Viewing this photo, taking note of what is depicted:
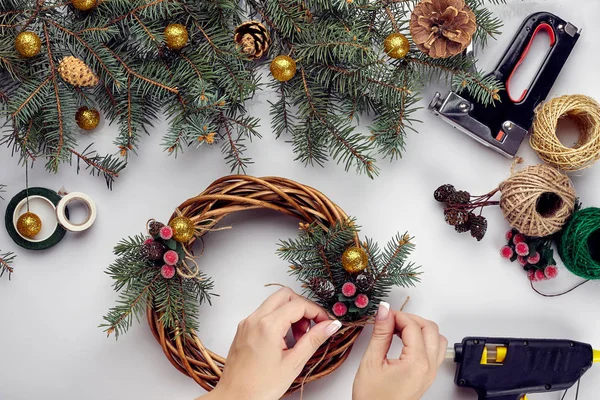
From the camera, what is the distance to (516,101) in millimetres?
A: 1386

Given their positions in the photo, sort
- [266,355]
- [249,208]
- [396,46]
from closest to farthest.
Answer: [266,355] < [396,46] < [249,208]

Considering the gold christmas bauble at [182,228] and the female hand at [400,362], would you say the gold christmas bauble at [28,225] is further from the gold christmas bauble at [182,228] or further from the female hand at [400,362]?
the female hand at [400,362]

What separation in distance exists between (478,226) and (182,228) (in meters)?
0.62

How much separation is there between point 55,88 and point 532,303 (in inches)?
44.1

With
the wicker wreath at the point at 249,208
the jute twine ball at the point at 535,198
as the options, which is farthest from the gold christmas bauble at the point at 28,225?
the jute twine ball at the point at 535,198

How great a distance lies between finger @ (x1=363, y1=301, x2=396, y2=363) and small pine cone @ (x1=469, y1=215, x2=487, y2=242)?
286 millimetres

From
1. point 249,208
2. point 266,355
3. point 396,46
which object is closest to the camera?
point 266,355

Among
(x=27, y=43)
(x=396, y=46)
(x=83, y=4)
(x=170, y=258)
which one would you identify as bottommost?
(x=170, y=258)

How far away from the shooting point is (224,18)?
130 centimetres

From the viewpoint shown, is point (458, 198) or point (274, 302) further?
point (458, 198)

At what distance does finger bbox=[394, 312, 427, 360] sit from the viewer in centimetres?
116

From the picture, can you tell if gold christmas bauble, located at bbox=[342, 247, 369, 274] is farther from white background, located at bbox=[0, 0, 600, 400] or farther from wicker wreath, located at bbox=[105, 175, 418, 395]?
white background, located at bbox=[0, 0, 600, 400]

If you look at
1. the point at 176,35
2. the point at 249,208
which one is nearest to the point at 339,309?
the point at 249,208

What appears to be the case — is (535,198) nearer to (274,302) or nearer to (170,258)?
(274,302)
